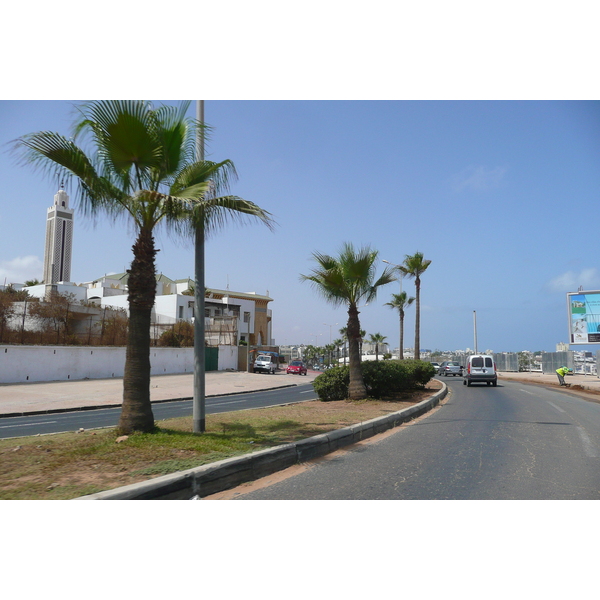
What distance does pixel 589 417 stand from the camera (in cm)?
1339

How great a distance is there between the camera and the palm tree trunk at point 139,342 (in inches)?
298

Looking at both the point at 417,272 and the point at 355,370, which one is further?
the point at 417,272

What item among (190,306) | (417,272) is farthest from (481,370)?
(190,306)

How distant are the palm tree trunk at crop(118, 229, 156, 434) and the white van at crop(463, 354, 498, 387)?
23.8m

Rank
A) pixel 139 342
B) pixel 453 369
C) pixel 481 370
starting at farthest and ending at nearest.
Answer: pixel 453 369 < pixel 481 370 < pixel 139 342

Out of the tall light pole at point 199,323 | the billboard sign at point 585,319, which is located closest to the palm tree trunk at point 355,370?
the tall light pole at point 199,323

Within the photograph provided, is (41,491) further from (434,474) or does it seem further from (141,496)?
(434,474)

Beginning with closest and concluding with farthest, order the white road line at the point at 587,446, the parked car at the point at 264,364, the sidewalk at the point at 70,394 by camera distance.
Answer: the white road line at the point at 587,446 < the sidewalk at the point at 70,394 < the parked car at the point at 264,364

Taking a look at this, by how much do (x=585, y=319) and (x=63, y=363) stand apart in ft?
130

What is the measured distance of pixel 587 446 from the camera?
8734mm

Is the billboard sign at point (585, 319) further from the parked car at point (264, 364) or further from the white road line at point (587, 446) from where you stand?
the white road line at point (587, 446)

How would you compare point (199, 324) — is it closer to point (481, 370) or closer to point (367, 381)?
point (367, 381)

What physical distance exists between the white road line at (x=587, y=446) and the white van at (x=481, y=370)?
57.8 feet

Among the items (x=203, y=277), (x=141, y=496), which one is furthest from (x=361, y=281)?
(x=141, y=496)
